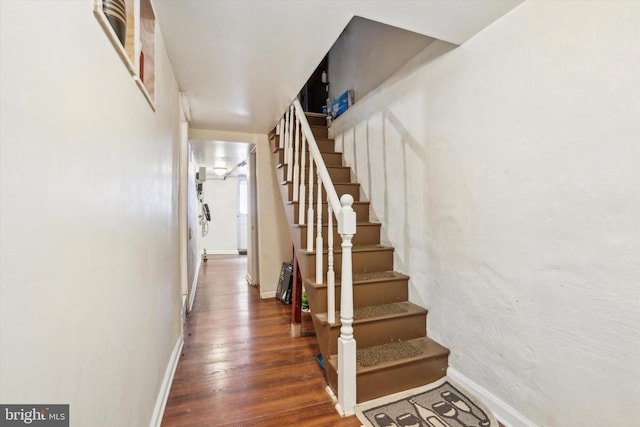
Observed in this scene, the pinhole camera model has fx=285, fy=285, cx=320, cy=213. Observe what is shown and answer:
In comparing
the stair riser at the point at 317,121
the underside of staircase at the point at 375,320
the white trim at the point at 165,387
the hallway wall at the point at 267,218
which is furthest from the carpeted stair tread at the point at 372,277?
the stair riser at the point at 317,121

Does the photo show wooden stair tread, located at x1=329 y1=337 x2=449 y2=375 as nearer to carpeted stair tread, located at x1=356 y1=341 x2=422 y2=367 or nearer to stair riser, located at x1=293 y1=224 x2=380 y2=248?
carpeted stair tread, located at x1=356 y1=341 x2=422 y2=367

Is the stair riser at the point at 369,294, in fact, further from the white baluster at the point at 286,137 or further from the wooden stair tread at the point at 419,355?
the white baluster at the point at 286,137

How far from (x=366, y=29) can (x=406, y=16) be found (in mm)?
1737

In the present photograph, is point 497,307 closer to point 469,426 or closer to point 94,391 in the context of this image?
point 469,426

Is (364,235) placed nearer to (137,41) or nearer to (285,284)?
(285,284)

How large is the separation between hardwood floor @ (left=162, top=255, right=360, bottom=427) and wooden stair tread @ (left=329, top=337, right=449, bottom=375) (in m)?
0.24

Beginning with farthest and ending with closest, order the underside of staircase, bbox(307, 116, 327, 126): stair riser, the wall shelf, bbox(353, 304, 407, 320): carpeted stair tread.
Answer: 1. bbox(307, 116, 327, 126): stair riser
2. bbox(353, 304, 407, 320): carpeted stair tread
3. the underside of staircase
4. the wall shelf

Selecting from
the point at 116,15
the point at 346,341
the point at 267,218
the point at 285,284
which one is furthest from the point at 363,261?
the point at 116,15

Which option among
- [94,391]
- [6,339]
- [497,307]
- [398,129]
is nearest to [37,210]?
[6,339]

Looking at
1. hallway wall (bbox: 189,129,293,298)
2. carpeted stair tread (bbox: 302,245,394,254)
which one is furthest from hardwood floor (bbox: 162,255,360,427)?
carpeted stair tread (bbox: 302,245,394,254)

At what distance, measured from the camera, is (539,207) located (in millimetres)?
1322

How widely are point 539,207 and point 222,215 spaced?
26.1ft

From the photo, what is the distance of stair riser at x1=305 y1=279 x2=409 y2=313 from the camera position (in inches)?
75.5

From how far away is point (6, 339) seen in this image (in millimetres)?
436
